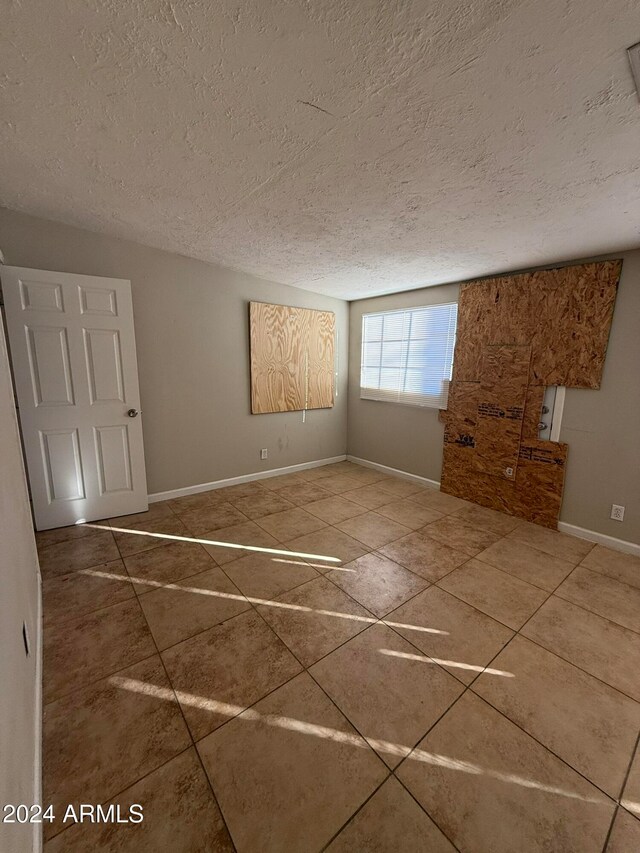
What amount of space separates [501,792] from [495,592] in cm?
116

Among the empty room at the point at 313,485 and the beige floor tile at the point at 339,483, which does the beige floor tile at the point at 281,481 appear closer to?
the empty room at the point at 313,485

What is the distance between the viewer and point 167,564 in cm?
238

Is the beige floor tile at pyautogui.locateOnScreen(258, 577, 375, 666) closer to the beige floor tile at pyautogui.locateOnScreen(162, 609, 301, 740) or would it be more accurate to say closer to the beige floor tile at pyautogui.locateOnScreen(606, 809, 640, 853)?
the beige floor tile at pyautogui.locateOnScreen(162, 609, 301, 740)

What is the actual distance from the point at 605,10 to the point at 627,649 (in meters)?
2.61

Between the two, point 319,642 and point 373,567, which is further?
point 373,567

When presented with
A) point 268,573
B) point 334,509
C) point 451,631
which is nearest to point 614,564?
point 451,631

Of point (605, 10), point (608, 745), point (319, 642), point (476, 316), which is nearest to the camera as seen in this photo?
point (605, 10)

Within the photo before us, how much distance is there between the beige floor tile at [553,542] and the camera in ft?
8.68

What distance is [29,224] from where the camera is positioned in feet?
8.22

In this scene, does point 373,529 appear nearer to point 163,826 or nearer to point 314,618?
point 314,618

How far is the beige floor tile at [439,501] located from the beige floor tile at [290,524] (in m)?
1.23

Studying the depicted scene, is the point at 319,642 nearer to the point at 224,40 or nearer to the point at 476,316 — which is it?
the point at 224,40

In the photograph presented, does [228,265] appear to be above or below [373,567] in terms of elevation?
above

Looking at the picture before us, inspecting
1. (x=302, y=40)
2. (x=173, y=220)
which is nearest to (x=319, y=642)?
(x=302, y=40)
